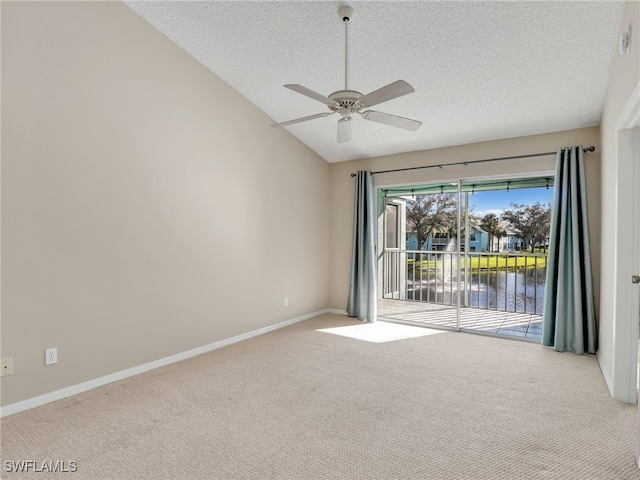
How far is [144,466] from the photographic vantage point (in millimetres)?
1764

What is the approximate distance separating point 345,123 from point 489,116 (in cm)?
186

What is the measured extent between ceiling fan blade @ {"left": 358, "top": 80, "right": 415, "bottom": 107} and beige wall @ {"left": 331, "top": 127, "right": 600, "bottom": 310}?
2474 mm

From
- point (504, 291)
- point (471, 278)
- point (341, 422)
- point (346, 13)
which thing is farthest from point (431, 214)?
point (341, 422)

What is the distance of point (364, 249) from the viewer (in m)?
4.95

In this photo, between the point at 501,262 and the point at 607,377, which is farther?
the point at 501,262

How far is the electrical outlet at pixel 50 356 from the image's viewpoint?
246 cm

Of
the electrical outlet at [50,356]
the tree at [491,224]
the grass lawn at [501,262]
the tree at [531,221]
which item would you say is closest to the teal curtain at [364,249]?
the grass lawn at [501,262]

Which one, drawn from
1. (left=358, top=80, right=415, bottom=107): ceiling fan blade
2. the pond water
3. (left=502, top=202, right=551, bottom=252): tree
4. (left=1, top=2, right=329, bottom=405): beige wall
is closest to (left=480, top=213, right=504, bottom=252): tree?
(left=502, top=202, right=551, bottom=252): tree

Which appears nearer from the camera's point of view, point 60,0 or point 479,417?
point 479,417

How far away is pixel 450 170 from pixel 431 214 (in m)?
1.30

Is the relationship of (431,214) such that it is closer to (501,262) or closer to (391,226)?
(391,226)

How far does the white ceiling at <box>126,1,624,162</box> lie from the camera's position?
2.45 meters

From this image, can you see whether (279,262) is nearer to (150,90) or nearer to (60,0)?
(150,90)

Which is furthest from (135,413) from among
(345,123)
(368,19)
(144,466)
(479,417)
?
(368,19)
